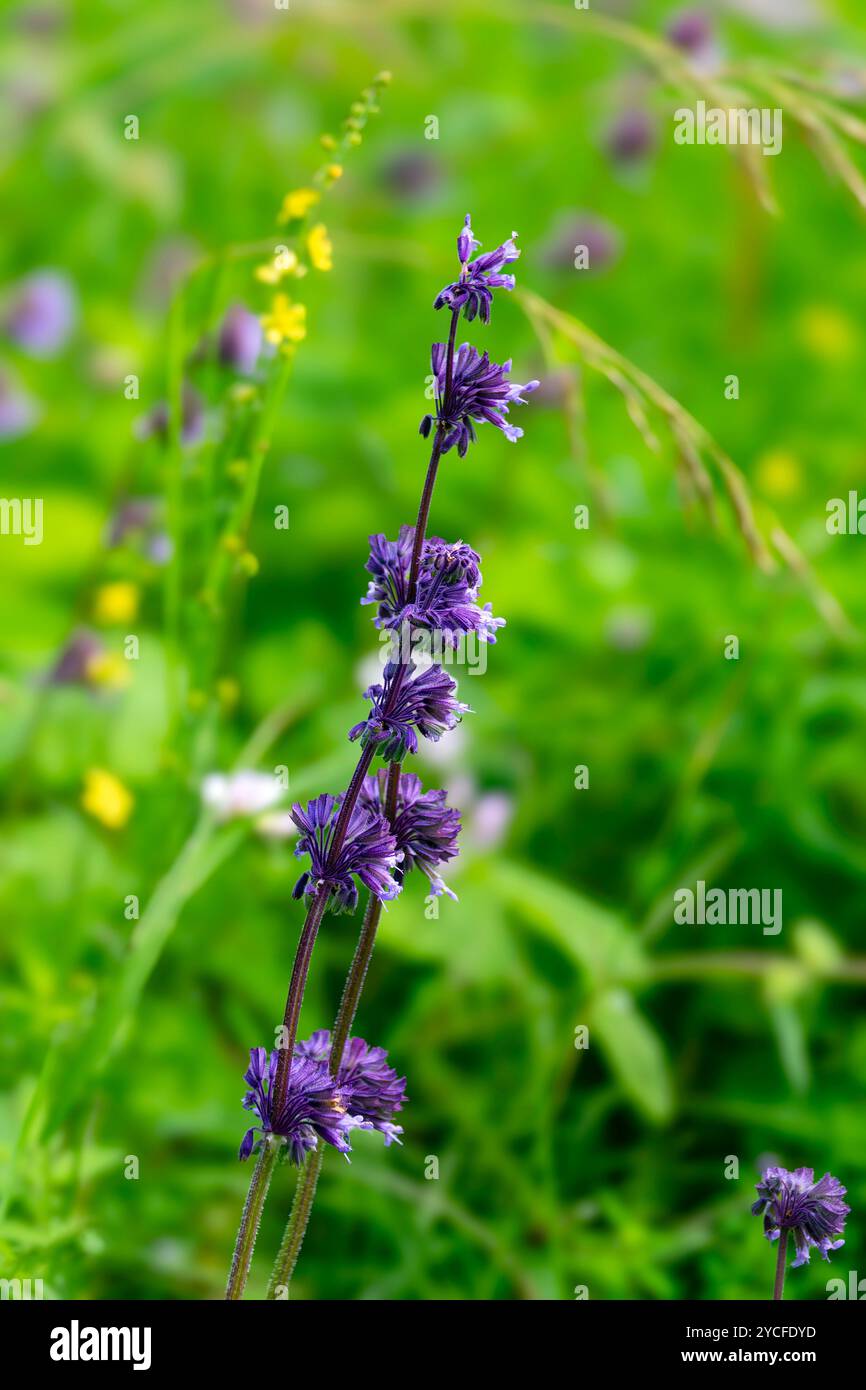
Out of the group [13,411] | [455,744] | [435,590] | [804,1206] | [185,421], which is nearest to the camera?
[435,590]

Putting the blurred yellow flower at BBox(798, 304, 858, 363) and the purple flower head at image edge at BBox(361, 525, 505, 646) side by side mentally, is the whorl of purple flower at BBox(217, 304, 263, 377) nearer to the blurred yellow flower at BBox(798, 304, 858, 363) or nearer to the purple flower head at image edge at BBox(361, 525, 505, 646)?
the purple flower head at image edge at BBox(361, 525, 505, 646)

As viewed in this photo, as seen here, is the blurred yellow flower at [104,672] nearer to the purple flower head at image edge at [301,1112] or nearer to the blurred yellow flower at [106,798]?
the blurred yellow flower at [106,798]

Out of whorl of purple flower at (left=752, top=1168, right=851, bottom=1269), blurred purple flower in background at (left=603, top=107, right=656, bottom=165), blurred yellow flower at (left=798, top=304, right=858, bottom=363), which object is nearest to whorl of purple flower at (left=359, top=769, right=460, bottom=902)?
whorl of purple flower at (left=752, top=1168, right=851, bottom=1269)

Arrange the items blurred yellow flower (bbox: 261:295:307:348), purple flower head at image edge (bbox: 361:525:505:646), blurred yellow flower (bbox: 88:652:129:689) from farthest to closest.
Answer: blurred yellow flower (bbox: 88:652:129:689) < blurred yellow flower (bbox: 261:295:307:348) < purple flower head at image edge (bbox: 361:525:505:646)

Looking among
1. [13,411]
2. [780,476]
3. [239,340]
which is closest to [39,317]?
[13,411]

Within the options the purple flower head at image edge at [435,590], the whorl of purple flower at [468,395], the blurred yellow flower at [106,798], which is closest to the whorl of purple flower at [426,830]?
the purple flower head at image edge at [435,590]

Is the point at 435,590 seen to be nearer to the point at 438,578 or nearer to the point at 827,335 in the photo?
the point at 438,578
